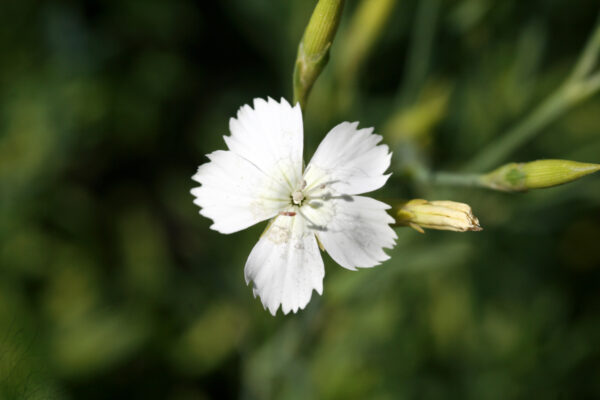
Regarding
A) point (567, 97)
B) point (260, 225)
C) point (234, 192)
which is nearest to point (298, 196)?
point (234, 192)

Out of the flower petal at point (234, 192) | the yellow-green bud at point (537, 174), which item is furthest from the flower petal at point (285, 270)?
the yellow-green bud at point (537, 174)

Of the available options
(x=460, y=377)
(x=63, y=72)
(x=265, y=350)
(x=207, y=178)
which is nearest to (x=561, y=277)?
(x=460, y=377)

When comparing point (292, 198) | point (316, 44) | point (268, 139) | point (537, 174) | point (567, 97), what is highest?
point (567, 97)

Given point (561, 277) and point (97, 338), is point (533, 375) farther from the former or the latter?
point (97, 338)

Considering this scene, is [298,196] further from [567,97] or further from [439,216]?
[567,97]

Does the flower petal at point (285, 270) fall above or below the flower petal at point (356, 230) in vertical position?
below

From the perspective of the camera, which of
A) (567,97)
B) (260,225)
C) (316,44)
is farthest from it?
(260,225)

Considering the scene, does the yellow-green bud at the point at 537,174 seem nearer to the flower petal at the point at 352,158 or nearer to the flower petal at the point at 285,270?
the flower petal at the point at 352,158
